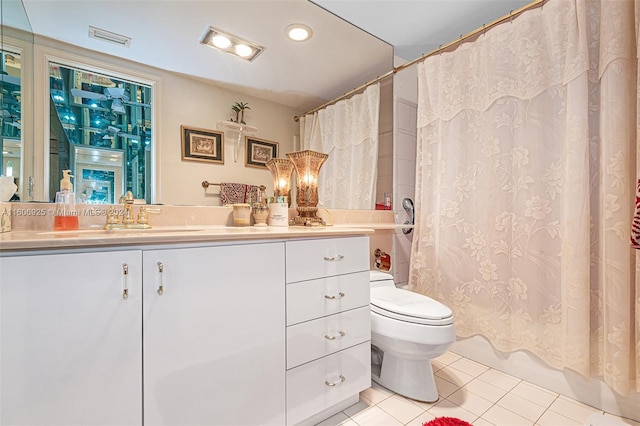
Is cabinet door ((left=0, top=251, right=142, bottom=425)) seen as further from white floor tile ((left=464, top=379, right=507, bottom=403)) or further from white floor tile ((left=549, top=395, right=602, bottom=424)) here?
white floor tile ((left=549, top=395, right=602, bottom=424))

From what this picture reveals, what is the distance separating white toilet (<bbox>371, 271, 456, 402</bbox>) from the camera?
131cm

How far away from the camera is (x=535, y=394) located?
4.89 ft

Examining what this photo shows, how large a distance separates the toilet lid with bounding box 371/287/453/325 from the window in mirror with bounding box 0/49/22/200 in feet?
5.22

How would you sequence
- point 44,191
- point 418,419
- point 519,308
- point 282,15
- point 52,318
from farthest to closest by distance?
point 282,15 → point 519,308 → point 418,419 → point 44,191 → point 52,318

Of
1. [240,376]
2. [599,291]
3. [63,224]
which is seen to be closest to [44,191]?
[63,224]

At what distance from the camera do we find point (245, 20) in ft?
5.20

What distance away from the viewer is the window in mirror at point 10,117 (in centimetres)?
100

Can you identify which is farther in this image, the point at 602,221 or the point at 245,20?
the point at 245,20

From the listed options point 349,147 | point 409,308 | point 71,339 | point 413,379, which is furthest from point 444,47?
point 71,339

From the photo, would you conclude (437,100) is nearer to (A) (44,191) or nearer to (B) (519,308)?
(B) (519,308)

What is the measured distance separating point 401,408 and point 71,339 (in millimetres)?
1359

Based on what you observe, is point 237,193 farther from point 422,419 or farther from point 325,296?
point 422,419

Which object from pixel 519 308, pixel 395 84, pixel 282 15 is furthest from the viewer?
pixel 395 84

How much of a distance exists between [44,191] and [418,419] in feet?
6.03
